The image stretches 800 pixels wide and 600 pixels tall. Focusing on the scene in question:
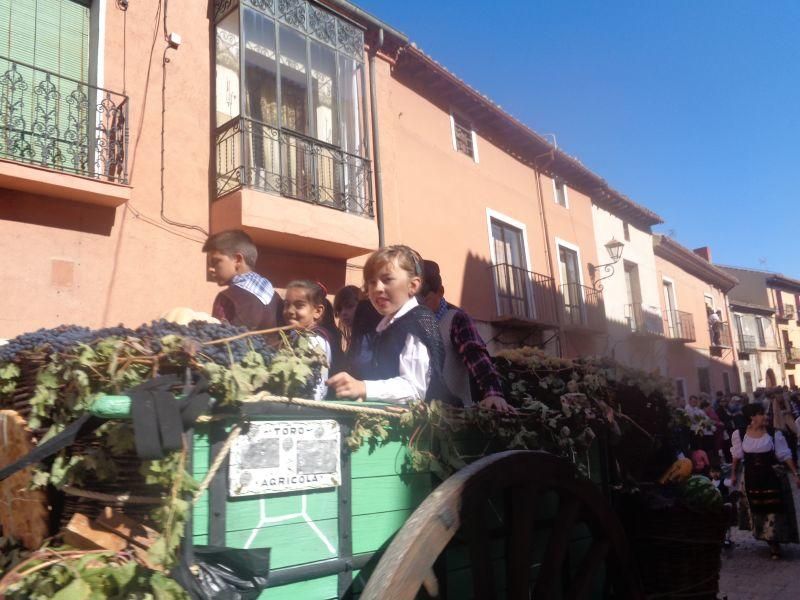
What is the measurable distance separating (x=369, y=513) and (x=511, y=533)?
0.47 meters

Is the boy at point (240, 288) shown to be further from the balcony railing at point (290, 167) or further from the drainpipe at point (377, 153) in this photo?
the drainpipe at point (377, 153)

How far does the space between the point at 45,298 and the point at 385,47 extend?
Answer: 6.65m

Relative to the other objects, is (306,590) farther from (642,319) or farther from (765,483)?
(642,319)

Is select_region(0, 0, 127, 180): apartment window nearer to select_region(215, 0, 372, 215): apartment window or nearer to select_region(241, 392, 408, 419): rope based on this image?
select_region(215, 0, 372, 215): apartment window

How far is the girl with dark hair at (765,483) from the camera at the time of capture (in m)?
6.37

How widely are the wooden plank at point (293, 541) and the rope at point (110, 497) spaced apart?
0.19 meters

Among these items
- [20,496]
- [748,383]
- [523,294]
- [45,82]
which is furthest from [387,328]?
[748,383]

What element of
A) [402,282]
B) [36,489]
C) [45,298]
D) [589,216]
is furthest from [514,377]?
[589,216]

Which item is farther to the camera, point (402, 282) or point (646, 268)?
point (646, 268)

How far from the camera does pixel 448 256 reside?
1136 centimetres

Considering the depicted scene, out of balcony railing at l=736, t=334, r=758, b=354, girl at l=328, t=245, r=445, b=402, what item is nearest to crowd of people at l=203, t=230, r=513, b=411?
girl at l=328, t=245, r=445, b=402

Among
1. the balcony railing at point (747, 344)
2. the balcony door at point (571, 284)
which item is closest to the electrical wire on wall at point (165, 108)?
the balcony door at point (571, 284)

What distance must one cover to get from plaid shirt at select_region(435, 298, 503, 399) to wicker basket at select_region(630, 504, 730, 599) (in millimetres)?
915

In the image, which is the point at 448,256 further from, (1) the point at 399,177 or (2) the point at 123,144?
(2) the point at 123,144
